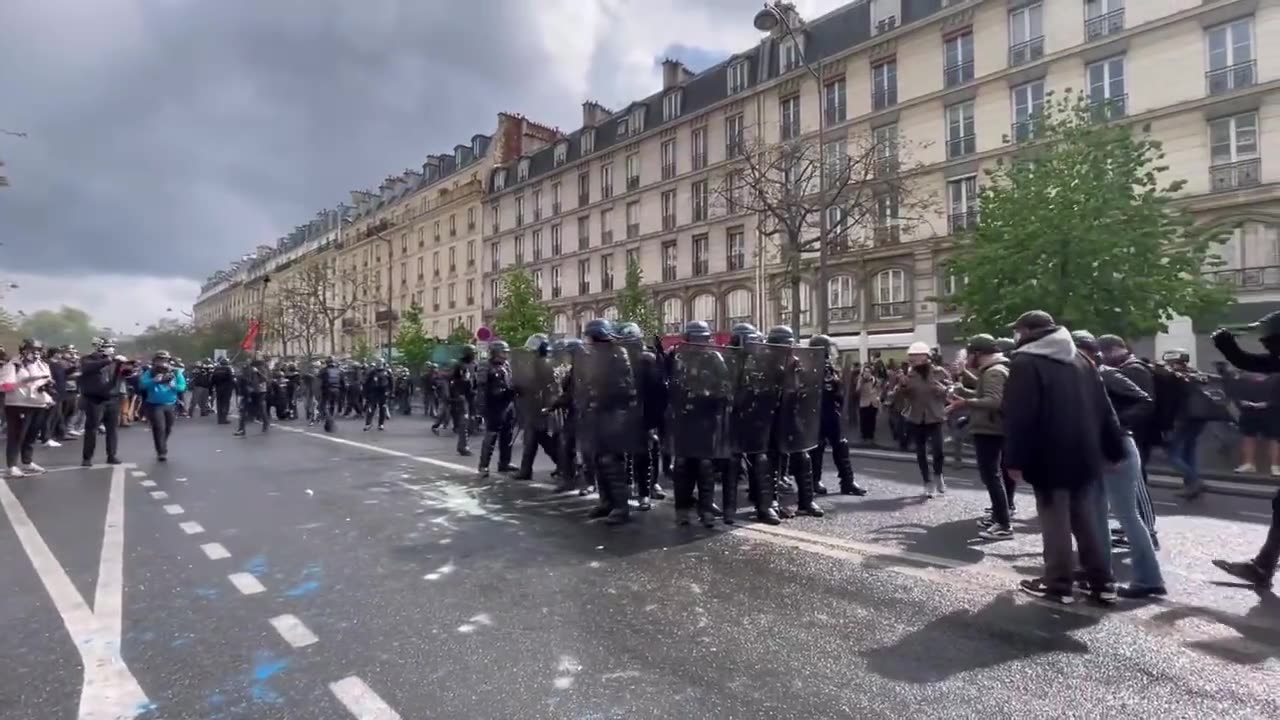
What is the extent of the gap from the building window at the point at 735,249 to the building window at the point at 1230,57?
57.9 ft

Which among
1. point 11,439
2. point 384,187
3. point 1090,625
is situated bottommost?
point 1090,625

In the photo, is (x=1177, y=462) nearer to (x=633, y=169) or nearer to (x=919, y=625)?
(x=919, y=625)

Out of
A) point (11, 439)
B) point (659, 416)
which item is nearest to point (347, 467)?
point (11, 439)

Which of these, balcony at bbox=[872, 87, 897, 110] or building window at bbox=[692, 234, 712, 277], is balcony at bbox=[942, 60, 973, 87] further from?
building window at bbox=[692, 234, 712, 277]

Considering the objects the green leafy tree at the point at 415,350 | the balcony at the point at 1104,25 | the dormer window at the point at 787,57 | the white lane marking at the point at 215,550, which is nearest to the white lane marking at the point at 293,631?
the white lane marking at the point at 215,550

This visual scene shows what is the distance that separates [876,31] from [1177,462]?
26.7 m

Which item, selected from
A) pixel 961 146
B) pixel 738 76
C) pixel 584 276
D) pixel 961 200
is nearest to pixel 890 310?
pixel 961 200

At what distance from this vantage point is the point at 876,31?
30734mm

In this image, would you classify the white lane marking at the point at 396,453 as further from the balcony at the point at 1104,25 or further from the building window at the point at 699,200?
the balcony at the point at 1104,25

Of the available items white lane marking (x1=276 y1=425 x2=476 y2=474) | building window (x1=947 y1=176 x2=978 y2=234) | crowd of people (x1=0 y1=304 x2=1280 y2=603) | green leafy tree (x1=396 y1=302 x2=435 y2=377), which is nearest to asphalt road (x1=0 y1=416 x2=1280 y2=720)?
crowd of people (x1=0 y1=304 x2=1280 y2=603)

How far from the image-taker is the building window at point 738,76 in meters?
35.5

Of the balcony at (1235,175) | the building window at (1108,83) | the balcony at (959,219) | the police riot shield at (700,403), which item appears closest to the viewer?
the police riot shield at (700,403)

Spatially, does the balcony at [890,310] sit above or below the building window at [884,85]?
below

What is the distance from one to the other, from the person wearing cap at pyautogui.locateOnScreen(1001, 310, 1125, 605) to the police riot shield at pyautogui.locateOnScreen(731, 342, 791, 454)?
8.08ft
